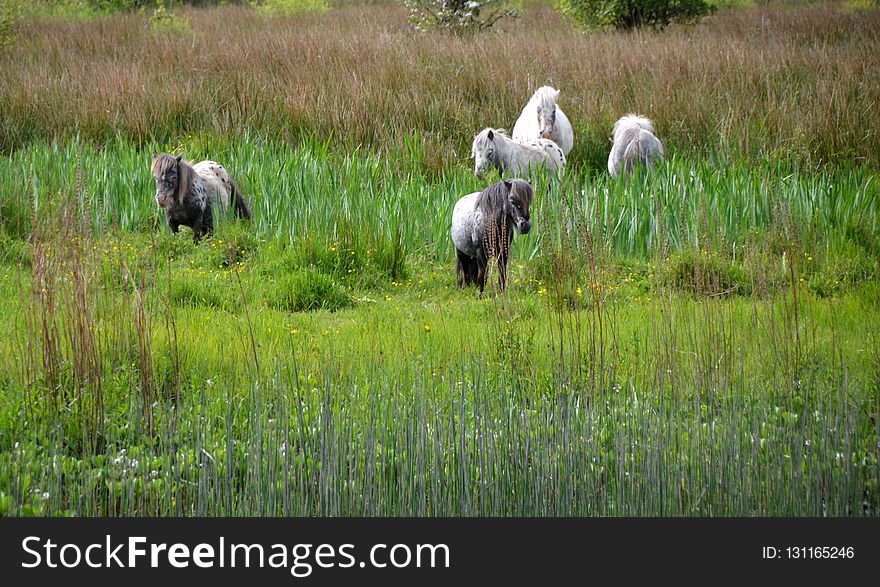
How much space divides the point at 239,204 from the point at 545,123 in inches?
140

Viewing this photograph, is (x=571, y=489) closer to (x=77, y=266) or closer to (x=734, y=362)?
(x=734, y=362)

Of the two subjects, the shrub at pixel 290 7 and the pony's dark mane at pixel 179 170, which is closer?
the pony's dark mane at pixel 179 170

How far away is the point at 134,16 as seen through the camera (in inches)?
957

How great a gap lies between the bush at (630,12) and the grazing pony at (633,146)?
12750mm

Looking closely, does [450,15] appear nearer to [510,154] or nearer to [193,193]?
[510,154]

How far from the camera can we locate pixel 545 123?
10.4m

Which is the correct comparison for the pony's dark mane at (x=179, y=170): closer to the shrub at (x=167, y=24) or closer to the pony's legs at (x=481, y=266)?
the pony's legs at (x=481, y=266)

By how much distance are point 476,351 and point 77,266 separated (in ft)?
7.08

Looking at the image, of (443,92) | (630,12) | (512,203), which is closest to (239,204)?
(512,203)

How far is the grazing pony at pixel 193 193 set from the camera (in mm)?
7859

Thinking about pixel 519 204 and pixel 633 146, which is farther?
pixel 633 146

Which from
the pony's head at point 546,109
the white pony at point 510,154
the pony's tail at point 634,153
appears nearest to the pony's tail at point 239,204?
the white pony at point 510,154

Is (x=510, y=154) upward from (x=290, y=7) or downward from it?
downward
